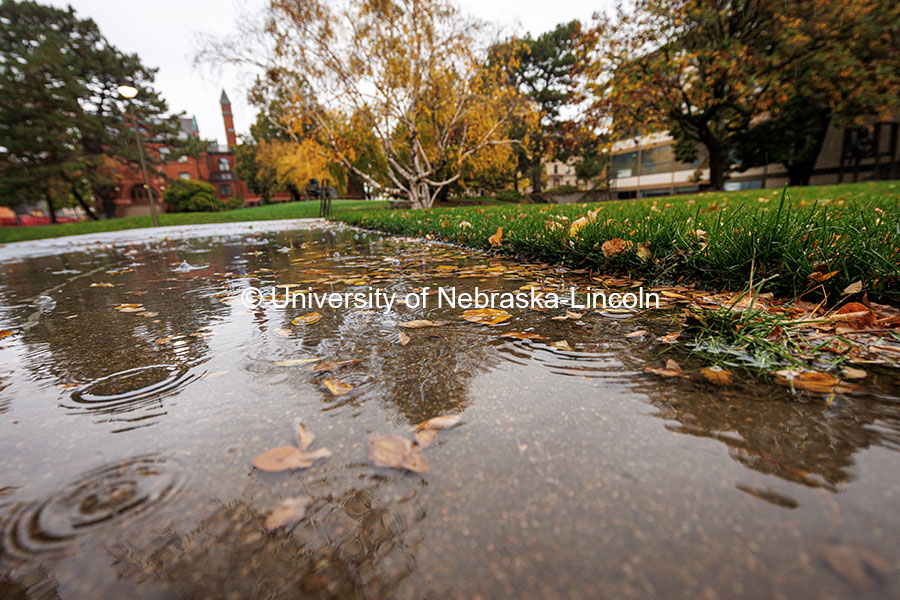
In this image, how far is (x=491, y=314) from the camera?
198 centimetres

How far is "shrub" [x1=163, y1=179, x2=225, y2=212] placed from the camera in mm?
35531

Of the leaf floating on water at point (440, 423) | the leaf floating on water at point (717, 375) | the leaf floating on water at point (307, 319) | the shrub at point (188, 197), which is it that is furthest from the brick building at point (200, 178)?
the leaf floating on water at point (717, 375)

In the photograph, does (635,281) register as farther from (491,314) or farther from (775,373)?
(775,373)

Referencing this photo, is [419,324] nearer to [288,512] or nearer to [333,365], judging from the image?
[333,365]

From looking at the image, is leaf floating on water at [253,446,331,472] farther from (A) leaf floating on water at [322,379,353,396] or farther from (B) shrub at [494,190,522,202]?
(B) shrub at [494,190,522,202]

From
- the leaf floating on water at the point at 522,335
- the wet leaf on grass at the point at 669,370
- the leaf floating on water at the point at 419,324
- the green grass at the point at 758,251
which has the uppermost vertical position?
the green grass at the point at 758,251

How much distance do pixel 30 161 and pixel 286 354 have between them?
31.5m

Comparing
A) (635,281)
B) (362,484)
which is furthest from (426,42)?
(362,484)

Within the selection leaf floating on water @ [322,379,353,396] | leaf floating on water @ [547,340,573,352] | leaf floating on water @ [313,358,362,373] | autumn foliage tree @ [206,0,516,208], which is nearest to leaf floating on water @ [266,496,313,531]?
leaf floating on water @ [322,379,353,396]

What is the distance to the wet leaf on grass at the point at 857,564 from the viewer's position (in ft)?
1.88

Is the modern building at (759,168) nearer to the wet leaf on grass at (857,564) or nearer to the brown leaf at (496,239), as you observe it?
the brown leaf at (496,239)

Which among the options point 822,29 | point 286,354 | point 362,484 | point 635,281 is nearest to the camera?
point 362,484

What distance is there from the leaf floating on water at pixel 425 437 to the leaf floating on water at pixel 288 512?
10.7 inches

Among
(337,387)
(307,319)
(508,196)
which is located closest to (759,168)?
(508,196)
